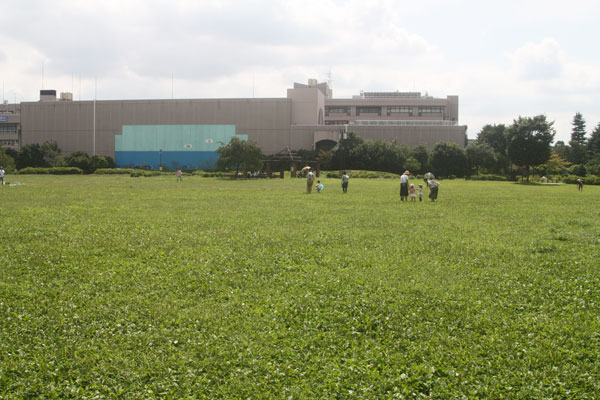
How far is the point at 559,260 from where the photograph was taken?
34.9ft

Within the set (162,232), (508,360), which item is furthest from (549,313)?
(162,232)

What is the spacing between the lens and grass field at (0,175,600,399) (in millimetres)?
5227

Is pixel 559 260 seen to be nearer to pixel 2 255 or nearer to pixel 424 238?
pixel 424 238

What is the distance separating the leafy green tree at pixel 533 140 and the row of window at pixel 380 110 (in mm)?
47713

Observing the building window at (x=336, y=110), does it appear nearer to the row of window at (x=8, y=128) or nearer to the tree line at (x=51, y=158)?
the tree line at (x=51, y=158)

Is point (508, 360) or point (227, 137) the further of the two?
point (227, 137)

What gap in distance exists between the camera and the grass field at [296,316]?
523cm

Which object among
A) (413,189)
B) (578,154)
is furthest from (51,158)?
(578,154)

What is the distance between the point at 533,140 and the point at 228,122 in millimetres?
53189

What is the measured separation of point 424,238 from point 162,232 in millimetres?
7139

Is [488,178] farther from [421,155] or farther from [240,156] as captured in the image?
[240,156]

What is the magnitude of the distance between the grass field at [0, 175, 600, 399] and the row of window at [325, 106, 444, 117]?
342ft

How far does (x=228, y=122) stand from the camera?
9531 centimetres

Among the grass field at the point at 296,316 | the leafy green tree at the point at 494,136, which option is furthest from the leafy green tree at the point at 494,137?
the grass field at the point at 296,316
